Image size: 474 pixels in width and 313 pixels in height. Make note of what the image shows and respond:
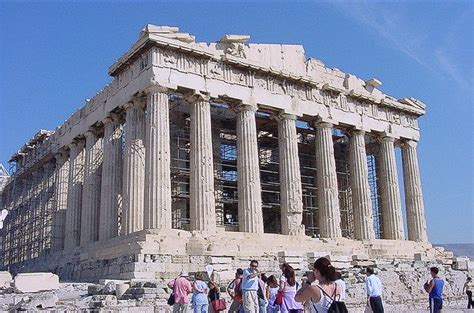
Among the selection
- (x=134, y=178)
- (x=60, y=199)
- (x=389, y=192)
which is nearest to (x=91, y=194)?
(x=60, y=199)

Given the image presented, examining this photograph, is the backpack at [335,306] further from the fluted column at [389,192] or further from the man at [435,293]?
the fluted column at [389,192]

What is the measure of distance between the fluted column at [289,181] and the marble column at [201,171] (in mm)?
4631

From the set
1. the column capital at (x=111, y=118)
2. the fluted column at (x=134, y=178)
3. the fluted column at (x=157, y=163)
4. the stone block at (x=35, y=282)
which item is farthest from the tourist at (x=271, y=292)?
the column capital at (x=111, y=118)

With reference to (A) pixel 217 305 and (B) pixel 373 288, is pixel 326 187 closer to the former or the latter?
(A) pixel 217 305

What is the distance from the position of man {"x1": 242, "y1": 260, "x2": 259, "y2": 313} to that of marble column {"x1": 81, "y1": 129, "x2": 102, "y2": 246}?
21.9 metres

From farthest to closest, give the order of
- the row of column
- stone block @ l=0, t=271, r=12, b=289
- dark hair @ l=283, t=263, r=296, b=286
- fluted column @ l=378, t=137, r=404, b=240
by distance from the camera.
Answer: fluted column @ l=378, t=137, r=404, b=240, the row of column, stone block @ l=0, t=271, r=12, b=289, dark hair @ l=283, t=263, r=296, b=286

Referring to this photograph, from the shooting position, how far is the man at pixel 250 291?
11.1m

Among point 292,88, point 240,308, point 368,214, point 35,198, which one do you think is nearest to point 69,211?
point 35,198

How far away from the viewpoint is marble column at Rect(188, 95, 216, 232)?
86.7ft

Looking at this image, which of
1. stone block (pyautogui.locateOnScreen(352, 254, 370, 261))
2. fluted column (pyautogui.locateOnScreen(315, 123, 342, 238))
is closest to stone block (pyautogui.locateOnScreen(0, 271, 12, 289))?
stone block (pyautogui.locateOnScreen(352, 254, 370, 261))

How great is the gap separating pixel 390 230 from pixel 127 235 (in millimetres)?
17322

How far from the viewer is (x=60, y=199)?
37125mm

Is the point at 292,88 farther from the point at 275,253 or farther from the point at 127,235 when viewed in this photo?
the point at 127,235

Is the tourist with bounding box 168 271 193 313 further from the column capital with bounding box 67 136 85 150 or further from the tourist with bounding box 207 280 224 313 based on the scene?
the column capital with bounding box 67 136 85 150
